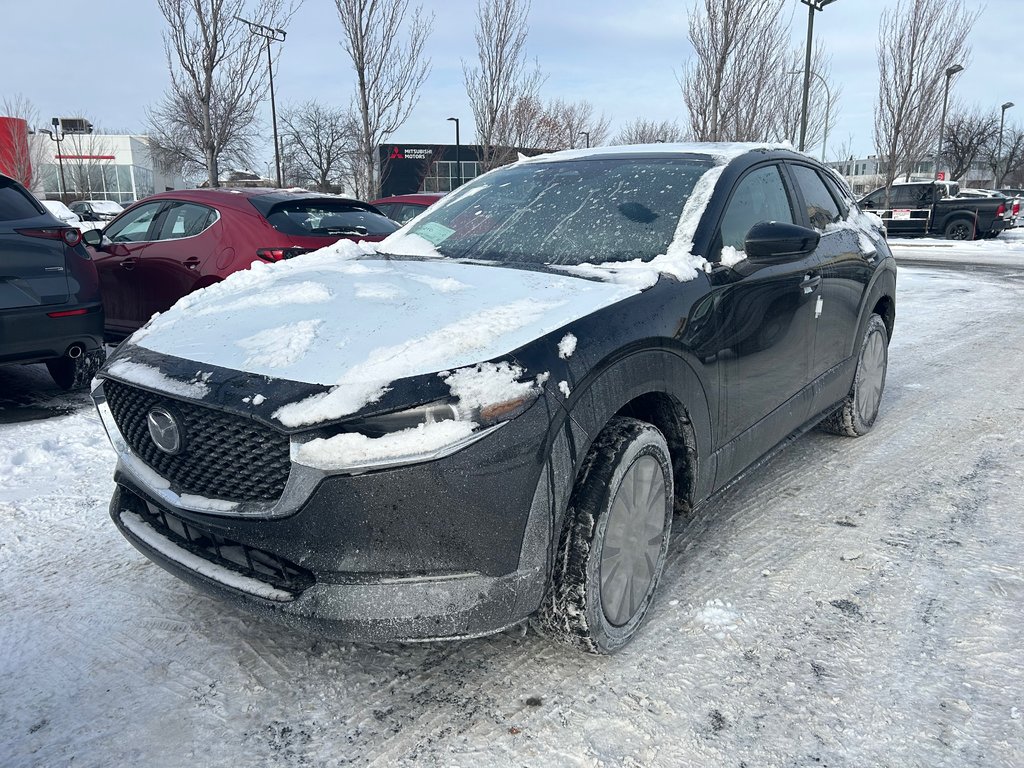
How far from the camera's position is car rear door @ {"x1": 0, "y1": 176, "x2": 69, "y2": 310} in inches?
187

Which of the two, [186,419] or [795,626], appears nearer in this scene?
[186,419]

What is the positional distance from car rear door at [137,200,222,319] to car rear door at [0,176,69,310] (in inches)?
39.6

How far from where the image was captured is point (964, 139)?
45.6 m

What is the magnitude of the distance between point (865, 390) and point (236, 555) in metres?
3.82

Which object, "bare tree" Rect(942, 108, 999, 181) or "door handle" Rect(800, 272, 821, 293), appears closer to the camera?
"door handle" Rect(800, 272, 821, 293)

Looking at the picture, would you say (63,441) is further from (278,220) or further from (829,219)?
(829,219)

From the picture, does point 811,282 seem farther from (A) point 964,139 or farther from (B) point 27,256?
(A) point 964,139

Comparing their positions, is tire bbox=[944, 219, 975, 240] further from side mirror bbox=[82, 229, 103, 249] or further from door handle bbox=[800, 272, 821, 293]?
side mirror bbox=[82, 229, 103, 249]

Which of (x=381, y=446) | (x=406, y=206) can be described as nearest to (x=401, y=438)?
(x=381, y=446)

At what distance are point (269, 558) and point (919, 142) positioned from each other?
33173 millimetres

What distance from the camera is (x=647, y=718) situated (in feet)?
7.15

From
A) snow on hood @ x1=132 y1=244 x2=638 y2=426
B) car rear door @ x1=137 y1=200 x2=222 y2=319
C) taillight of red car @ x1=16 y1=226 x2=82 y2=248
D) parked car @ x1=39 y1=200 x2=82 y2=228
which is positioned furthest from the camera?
car rear door @ x1=137 y1=200 x2=222 y2=319

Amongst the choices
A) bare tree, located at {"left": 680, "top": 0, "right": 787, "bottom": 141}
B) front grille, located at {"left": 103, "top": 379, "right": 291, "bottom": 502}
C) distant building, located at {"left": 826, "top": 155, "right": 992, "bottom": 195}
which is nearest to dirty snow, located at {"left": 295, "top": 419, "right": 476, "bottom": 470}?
front grille, located at {"left": 103, "top": 379, "right": 291, "bottom": 502}

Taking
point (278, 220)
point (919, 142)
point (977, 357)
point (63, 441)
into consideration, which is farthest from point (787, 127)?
point (63, 441)
